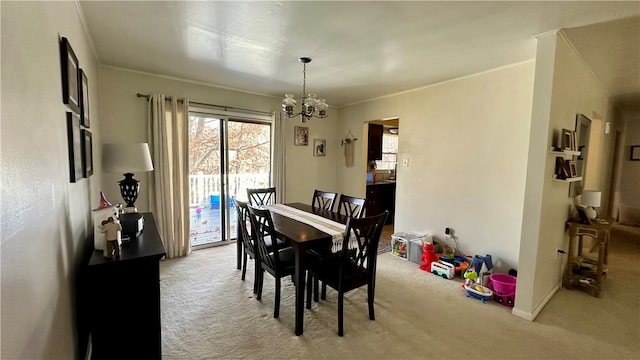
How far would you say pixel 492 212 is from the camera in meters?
3.20

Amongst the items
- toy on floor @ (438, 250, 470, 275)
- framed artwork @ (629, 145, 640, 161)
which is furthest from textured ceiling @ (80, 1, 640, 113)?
framed artwork @ (629, 145, 640, 161)

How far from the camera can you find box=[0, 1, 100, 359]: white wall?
2.67 ft

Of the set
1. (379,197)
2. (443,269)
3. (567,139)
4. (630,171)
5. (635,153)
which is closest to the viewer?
(567,139)

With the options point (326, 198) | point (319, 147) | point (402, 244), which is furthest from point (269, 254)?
point (319, 147)

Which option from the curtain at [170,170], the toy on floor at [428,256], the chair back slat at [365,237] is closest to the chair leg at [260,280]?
the chair back slat at [365,237]

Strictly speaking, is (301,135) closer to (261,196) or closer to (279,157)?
(279,157)

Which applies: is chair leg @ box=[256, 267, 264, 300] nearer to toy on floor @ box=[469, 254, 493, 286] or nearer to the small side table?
toy on floor @ box=[469, 254, 493, 286]

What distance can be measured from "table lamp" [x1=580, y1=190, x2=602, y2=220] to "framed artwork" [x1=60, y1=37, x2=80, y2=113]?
14.4 feet

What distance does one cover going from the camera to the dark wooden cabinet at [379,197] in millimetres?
5148

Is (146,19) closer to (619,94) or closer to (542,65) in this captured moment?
(542,65)

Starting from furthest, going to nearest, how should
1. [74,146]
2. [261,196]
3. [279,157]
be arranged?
[279,157] < [261,196] < [74,146]

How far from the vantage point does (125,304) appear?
5.28 feet

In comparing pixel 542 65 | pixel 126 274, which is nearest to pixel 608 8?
pixel 542 65

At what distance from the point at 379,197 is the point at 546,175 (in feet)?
10.4
